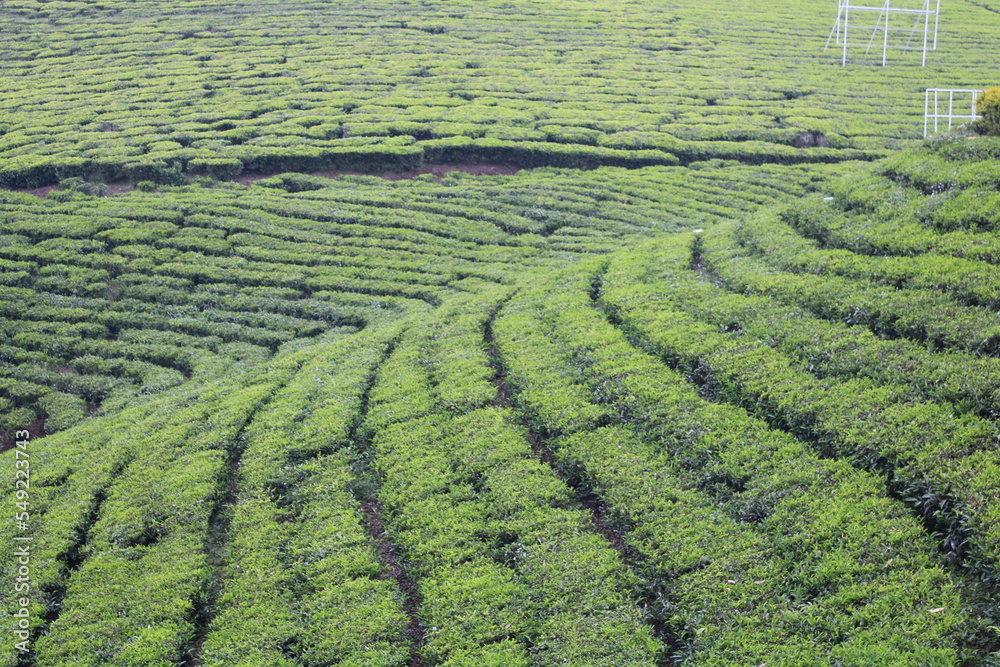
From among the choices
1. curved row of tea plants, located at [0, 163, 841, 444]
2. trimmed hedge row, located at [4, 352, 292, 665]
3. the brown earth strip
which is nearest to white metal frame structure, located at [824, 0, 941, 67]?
curved row of tea plants, located at [0, 163, 841, 444]

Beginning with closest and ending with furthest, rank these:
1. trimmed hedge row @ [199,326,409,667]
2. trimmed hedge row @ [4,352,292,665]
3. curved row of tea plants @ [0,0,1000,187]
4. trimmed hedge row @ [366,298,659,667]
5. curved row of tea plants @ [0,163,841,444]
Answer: trimmed hedge row @ [366,298,659,667] → trimmed hedge row @ [199,326,409,667] → trimmed hedge row @ [4,352,292,665] → curved row of tea plants @ [0,163,841,444] → curved row of tea plants @ [0,0,1000,187]

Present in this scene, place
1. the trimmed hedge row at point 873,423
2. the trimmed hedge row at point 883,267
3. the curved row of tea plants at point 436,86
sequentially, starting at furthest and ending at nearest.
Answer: the curved row of tea plants at point 436,86 < the trimmed hedge row at point 883,267 < the trimmed hedge row at point 873,423

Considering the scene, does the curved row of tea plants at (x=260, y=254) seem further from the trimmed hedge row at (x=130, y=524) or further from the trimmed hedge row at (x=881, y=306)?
the trimmed hedge row at (x=881, y=306)

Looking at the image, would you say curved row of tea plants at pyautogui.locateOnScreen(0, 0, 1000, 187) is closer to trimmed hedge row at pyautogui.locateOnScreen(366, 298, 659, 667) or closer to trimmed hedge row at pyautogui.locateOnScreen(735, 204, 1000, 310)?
trimmed hedge row at pyautogui.locateOnScreen(735, 204, 1000, 310)

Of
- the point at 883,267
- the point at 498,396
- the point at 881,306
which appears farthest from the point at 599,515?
the point at 883,267

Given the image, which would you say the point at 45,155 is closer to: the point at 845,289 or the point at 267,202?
the point at 267,202

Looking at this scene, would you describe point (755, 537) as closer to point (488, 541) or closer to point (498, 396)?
point (488, 541)

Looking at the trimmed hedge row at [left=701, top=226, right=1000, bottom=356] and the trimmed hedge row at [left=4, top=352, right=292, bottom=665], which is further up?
the trimmed hedge row at [left=701, top=226, right=1000, bottom=356]

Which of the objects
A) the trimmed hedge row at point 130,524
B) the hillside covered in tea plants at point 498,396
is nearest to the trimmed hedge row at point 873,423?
the hillside covered in tea plants at point 498,396
